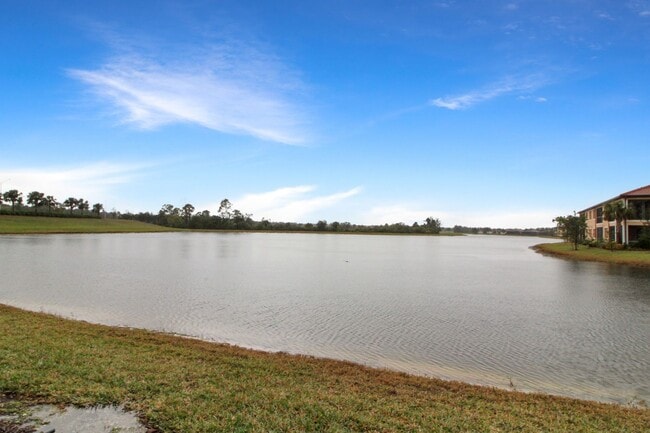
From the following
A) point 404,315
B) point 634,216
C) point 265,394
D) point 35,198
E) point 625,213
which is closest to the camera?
point 265,394

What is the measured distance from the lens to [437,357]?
32.8ft

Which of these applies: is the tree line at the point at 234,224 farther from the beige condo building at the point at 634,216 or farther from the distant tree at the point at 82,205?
the beige condo building at the point at 634,216

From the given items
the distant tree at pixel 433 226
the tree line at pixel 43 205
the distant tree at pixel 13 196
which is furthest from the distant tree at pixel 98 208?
the distant tree at pixel 433 226

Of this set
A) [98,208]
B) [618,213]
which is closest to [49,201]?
[98,208]

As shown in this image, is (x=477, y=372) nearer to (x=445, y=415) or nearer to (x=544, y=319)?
(x=445, y=415)

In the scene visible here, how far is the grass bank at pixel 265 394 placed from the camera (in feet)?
16.7

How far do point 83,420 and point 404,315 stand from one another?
37.1ft

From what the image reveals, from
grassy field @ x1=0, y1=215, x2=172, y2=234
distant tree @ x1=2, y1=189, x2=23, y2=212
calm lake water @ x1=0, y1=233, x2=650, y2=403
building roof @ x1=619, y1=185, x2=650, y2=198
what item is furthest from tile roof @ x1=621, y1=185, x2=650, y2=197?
distant tree @ x1=2, y1=189, x2=23, y2=212

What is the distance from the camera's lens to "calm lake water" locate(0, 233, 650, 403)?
30.9 feet

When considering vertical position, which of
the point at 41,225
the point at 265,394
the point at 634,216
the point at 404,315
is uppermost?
the point at 634,216

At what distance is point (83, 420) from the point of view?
482cm

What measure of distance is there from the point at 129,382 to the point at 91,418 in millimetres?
1136

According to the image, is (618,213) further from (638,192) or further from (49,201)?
(49,201)

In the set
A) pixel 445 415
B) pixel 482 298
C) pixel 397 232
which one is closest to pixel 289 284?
pixel 482 298
